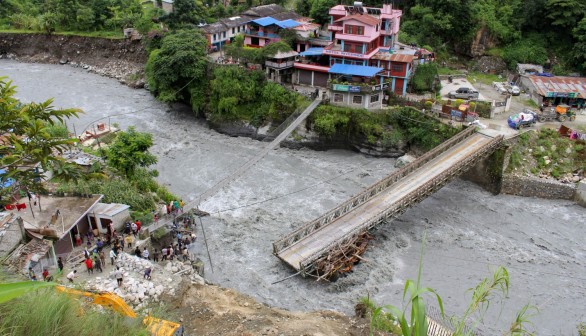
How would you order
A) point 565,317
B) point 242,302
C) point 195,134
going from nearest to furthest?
point 242,302, point 565,317, point 195,134

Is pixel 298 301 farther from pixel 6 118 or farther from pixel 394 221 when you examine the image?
pixel 6 118

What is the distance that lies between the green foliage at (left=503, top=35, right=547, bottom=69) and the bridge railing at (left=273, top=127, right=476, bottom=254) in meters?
15.1

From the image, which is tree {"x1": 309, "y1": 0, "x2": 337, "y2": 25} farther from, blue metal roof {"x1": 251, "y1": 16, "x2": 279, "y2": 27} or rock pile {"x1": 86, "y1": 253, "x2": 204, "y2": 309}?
rock pile {"x1": 86, "y1": 253, "x2": 204, "y2": 309}

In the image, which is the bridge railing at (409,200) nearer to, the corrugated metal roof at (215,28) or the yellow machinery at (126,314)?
the yellow machinery at (126,314)

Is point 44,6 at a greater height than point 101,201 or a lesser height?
greater

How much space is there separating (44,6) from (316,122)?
44.5 meters

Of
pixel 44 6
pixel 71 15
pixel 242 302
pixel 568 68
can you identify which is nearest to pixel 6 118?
pixel 242 302

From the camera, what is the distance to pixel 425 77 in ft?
122

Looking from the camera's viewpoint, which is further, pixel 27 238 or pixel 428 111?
pixel 428 111

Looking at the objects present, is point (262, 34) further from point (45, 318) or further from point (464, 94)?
point (45, 318)

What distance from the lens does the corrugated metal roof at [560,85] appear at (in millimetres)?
35000

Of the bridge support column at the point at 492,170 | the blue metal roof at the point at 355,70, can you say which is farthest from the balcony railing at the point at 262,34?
the bridge support column at the point at 492,170

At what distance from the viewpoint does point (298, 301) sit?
19688 mm

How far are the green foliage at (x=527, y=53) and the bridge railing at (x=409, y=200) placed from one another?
53.5 feet
